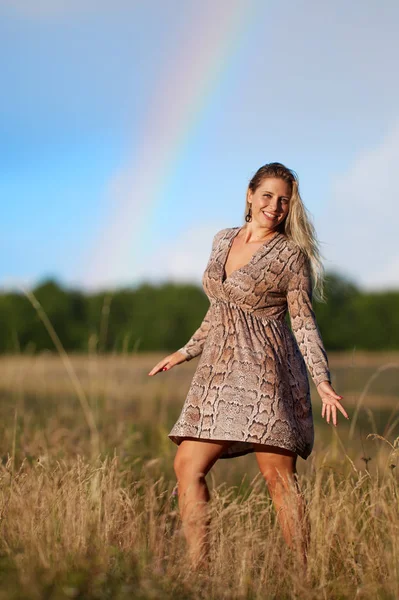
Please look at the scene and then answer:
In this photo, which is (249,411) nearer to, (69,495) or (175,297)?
(69,495)

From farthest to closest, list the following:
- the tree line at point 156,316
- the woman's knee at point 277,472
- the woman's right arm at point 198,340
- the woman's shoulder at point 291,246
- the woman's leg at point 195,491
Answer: the tree line at point 156,316
the woman's right arm at point 198,340
the woman's shoulder at point 291,246
the woman's knee at point 277,472
the woman's leg at point 195,491

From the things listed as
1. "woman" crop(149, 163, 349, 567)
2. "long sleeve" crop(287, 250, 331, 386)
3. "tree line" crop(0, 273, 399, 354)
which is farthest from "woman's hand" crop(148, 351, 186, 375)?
"tree line" crop(0, 273, 399, 354)

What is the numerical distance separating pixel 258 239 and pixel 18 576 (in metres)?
2.08

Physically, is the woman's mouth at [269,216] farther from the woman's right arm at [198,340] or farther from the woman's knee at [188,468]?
the woman's knee at [188,468]

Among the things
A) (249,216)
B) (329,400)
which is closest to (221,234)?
(249,216)

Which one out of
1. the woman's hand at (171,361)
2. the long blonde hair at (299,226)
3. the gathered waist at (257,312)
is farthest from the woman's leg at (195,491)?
the long blonde hair at (299,226)

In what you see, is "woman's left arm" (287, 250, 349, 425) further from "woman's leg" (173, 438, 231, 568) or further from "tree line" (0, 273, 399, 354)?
"tree line" (0, 273, 399, 354)

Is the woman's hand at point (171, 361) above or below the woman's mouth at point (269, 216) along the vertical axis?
below

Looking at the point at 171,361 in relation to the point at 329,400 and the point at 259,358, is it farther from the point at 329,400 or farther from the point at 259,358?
the point at 329,400

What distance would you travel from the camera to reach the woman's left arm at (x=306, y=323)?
4047mm

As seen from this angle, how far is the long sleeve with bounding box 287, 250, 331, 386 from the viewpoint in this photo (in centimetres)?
407

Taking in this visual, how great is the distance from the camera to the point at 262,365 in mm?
4027

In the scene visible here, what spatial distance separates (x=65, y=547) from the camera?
11.4 feet

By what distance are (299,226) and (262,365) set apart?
75 cm
